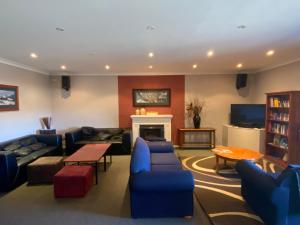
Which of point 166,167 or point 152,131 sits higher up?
point 152,131

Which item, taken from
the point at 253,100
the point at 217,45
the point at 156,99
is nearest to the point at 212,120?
the point at 253,100

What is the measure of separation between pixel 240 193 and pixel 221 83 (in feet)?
13.9

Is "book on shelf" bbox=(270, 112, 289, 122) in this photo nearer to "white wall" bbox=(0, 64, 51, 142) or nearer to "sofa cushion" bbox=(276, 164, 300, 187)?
"sofa cushion" bbox=(276, 164, 300, 187)

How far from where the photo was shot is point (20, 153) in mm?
4305

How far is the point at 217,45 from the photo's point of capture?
Answer: 3.61 m

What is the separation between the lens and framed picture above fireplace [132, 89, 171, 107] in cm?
681

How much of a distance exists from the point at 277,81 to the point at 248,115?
1.18 m

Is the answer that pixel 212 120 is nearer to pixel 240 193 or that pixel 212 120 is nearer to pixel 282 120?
pixel 282 120

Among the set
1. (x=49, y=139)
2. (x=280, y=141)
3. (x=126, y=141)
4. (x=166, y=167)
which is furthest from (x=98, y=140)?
(x=280, y=141)

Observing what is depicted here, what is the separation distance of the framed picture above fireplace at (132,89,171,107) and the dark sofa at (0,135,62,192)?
2659mm

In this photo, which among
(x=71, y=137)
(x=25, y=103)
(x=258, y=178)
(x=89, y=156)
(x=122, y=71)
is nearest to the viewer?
(x=258, y=178)

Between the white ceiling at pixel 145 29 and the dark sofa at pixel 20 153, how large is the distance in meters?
1.87

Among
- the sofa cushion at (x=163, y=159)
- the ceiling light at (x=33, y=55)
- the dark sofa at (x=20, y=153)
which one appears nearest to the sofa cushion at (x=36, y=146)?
the dark sofa at (x=20, y=153)

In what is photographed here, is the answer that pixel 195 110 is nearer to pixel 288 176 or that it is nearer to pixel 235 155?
pixel 235 155
